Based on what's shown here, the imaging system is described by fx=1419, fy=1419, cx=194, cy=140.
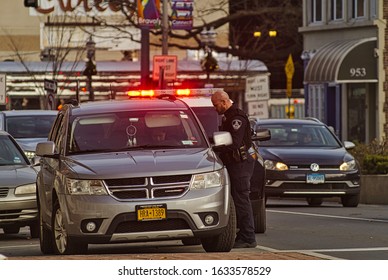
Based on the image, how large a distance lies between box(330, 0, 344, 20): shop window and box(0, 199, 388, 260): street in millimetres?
24795

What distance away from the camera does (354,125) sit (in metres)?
47.5

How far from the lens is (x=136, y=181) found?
14.2m

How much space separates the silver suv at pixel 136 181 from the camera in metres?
14.1

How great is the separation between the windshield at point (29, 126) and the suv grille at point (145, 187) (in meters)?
15.7

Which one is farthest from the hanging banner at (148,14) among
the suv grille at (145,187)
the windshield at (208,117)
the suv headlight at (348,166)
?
the suv grille at (145,187)

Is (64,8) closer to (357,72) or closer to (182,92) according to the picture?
(357,72)

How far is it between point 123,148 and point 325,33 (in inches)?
1395

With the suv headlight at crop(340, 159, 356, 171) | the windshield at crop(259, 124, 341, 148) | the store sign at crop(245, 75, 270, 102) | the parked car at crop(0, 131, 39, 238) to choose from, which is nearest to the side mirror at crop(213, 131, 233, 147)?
the parked car at crop(0, 131, 39, 238)

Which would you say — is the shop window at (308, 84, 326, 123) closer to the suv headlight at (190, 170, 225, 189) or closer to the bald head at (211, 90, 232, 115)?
the bald head at (211, 90, 232, 115)

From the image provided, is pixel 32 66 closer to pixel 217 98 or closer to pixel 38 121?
pixel 38 121

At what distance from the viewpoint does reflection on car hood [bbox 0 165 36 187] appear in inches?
774

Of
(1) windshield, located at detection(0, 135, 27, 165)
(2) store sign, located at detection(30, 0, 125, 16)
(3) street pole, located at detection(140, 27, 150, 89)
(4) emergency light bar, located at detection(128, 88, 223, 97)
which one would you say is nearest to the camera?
(4) emergency light bar, located at detection(128, 88, 223, 97)

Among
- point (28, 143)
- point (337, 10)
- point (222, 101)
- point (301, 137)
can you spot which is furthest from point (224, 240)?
point (337, 10)

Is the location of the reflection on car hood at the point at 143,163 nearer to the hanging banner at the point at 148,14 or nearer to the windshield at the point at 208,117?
the windshield at the point at 208,117
